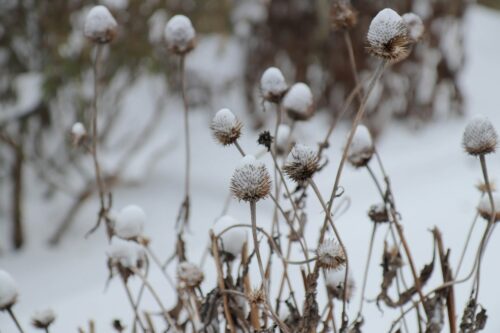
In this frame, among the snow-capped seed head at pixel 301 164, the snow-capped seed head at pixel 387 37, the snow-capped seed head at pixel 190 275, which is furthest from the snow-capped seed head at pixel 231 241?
the snow-capped seed head at pixel 387 37

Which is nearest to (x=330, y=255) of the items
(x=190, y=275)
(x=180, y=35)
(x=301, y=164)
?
(x=301, y=164)

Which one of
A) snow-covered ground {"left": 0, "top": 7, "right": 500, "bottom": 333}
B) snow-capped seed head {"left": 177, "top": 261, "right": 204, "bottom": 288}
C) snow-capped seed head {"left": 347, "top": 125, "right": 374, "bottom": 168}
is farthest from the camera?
snow-covered ground {"left": 0, "top": 7, "right": 500, "bottom": 333}

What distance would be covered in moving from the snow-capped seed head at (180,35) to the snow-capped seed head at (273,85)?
0.13 m

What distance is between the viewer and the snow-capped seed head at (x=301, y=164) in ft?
1.99

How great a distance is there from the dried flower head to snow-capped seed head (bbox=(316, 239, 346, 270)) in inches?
6.5

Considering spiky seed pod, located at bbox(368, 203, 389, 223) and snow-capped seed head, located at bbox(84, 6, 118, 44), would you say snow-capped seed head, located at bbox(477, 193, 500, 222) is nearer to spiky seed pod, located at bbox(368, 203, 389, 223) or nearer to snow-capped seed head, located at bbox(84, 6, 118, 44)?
spiky seed pod, located at bbox(368, 203, 389, 223)

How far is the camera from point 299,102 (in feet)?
2.90

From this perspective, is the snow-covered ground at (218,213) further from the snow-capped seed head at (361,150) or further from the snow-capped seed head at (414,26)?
the snow-capped seed head at (414,26)

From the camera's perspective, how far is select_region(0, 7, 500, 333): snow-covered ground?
138cm

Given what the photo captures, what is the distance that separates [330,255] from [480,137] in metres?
0.22

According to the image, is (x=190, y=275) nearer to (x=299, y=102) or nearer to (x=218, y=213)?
(x=299, y=102)

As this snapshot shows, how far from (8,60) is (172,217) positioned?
84 centimetres

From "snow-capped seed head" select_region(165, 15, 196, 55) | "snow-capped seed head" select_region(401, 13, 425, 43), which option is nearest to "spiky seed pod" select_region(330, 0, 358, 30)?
"snow-capped seed head" select_region(401, 13, 425, 43)

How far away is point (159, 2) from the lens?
2072 mm
